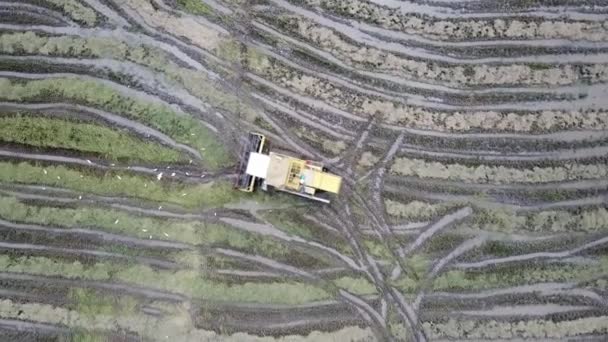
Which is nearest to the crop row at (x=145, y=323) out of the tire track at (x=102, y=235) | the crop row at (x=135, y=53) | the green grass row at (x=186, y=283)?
the green grass row at (x=186, y=283)

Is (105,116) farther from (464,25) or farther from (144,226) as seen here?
(464,25)

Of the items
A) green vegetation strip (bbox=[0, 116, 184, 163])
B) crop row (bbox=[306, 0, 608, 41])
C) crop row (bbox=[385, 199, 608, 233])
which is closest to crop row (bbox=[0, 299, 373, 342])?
crop row (bbox=[385, 199, 608, 233])

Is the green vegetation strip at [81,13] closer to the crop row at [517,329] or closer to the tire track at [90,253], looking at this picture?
the tire track at [90,253]

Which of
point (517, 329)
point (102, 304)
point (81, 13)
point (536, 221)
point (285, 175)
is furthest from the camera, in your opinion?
point (81, 13)

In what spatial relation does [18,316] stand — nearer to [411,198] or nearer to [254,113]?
[254,113]

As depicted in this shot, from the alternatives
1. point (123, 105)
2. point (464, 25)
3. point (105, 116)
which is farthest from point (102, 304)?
point (464, 25)

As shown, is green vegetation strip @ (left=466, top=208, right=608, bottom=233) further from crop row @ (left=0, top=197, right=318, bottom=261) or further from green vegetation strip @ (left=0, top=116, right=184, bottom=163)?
green vegetation strip @ (left=0, top=116, right=184, bottom=163)

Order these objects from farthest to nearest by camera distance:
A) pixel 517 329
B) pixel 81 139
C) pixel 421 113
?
pixel 81 139
pixel 421 113
pixel 517 329
